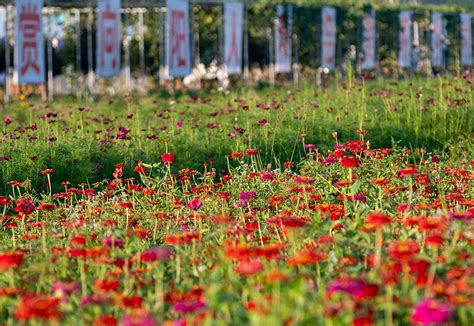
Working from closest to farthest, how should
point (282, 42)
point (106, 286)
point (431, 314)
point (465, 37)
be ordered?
point (431, 314) → point (106, 286) → point (282, 42) → point (465, 37)

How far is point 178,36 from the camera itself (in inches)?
546

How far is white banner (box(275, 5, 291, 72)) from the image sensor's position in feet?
51.8

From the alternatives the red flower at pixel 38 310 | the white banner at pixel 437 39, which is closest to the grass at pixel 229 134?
the red flower at pixel 38 310

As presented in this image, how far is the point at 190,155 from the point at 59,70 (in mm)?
11448

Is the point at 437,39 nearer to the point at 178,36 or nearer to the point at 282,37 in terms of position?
the point at 282,37

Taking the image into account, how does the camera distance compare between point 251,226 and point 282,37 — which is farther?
point 282,37

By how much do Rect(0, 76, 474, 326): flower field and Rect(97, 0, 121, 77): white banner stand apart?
4.44 m

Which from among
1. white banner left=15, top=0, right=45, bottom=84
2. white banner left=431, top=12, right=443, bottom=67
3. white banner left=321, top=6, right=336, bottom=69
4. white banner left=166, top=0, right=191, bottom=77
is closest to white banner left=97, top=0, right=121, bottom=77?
white banner left=166, top=0, right=191, bottom=77

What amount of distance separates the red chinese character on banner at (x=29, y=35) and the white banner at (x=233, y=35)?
10.6ft

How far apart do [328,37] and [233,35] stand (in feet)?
8.93

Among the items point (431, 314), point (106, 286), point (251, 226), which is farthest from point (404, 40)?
point (431, 314)

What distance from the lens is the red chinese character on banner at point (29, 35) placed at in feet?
40.5

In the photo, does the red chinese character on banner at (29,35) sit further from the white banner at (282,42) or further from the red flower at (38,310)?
the red flower at (38,310)

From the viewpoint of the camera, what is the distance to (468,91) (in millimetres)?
8727
